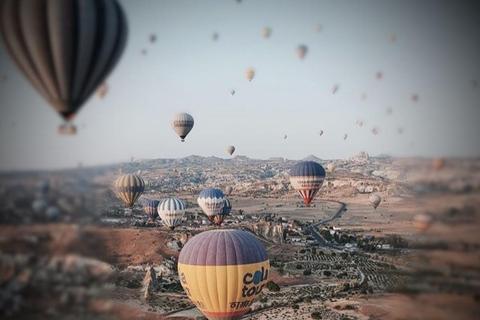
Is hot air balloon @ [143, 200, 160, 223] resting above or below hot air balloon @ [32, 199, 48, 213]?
below

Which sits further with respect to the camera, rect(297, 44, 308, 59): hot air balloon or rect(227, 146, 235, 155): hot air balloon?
rect(227, 146, 235, 155): hot air balloon

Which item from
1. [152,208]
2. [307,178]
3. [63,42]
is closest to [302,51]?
[307,178]

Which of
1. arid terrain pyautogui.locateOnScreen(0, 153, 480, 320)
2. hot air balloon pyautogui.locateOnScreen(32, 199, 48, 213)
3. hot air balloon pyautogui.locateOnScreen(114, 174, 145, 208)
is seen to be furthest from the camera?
hot air balloon pyautogui.locateOnScreen(114, 174, 145, 208)

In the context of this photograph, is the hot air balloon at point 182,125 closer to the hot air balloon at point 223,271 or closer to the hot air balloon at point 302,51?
the hot air balloon at point 302,51

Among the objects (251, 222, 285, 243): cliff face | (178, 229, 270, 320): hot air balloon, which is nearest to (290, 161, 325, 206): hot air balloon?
(178, 229, 270, 320): hot air balloon

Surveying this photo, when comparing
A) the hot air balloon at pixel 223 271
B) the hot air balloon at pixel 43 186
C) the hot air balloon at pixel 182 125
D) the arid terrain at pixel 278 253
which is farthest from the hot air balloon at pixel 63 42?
the hot air balloon at pixel 182 125

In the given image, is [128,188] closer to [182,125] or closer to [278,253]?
[182,125]

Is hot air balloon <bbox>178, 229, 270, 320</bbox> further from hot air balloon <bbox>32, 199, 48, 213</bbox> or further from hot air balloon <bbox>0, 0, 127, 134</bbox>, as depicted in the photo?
hot air balloon <bbox>0, 0, 127, 134</bbox>
